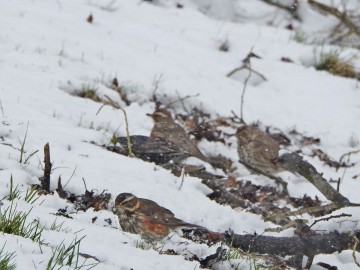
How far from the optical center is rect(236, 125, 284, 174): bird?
22.8ft

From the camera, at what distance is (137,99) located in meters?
7.71

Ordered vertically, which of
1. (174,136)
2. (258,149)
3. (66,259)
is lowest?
(258,149)

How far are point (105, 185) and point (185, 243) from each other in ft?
2.94

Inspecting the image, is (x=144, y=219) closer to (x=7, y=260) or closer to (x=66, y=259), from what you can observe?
(x=66, y=259)

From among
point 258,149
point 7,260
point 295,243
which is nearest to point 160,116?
point 258,149

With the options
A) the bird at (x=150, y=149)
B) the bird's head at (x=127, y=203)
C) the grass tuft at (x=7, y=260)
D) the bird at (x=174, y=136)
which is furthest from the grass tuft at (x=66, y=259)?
the bird at (x=174, y=136)

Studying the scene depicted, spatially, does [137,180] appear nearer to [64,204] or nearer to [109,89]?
[64,204]

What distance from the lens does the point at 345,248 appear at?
13.5 feet

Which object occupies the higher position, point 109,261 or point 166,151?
point 109,261

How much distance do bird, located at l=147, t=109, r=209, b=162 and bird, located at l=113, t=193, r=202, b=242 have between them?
2.03 m

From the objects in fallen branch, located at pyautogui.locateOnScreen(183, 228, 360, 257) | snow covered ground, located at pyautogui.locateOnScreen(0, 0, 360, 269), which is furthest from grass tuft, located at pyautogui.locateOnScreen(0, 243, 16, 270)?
fallen branch, located at pyautogui.locateOnScreen(183, 228, 360, 257)

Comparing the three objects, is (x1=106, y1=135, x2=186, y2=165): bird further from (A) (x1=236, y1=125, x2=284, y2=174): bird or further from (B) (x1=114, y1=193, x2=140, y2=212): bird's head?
(B) (x1=114, y1=193, x2=140, y2=212): bird's head

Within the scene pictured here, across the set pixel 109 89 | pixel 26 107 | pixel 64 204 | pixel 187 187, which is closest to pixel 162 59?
pixel 109 89

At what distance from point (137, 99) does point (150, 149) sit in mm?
1727
